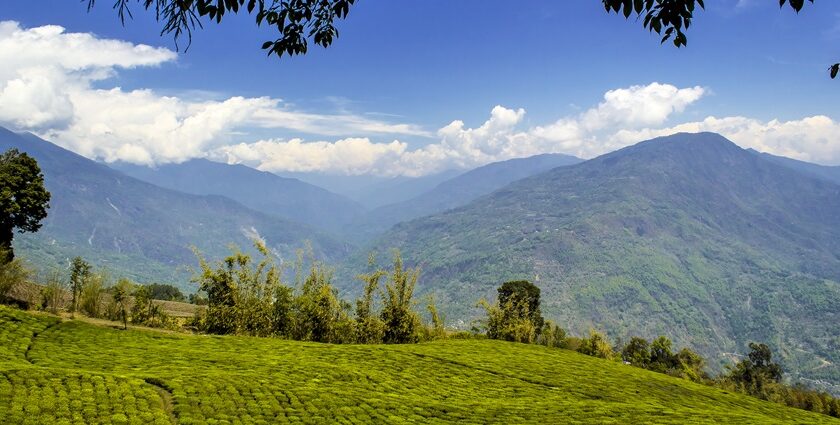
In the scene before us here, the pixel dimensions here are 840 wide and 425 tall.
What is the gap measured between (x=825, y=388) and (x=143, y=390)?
240543 mm

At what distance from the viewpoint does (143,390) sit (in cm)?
1249

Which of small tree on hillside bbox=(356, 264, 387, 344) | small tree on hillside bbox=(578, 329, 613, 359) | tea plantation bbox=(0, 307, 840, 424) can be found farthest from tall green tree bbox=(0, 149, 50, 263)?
small tree on hillside bbox=(578, 329, 613, 359)

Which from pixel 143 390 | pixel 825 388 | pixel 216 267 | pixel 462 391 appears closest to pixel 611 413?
pixel 462 391

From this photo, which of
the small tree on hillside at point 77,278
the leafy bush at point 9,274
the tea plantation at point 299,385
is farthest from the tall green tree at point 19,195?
the tea plantation at point 299,385

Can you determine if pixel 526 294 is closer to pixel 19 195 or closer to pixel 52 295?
pixel 52 295

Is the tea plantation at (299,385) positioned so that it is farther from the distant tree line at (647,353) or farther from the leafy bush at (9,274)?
the distant tree line at (647,353)

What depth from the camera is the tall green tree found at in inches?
1250

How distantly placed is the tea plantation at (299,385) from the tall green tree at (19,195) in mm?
18688

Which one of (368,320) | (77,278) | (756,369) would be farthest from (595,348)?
(756,369)

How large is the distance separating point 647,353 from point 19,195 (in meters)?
65.8

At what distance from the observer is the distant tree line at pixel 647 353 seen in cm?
3241

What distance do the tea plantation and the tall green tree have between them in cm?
1869

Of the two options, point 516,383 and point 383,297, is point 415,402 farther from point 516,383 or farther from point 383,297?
point 383,297

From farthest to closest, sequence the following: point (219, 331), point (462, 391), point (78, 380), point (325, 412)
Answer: point (219, 331), point (462, 391), point (325, 412), point (78, 380)
